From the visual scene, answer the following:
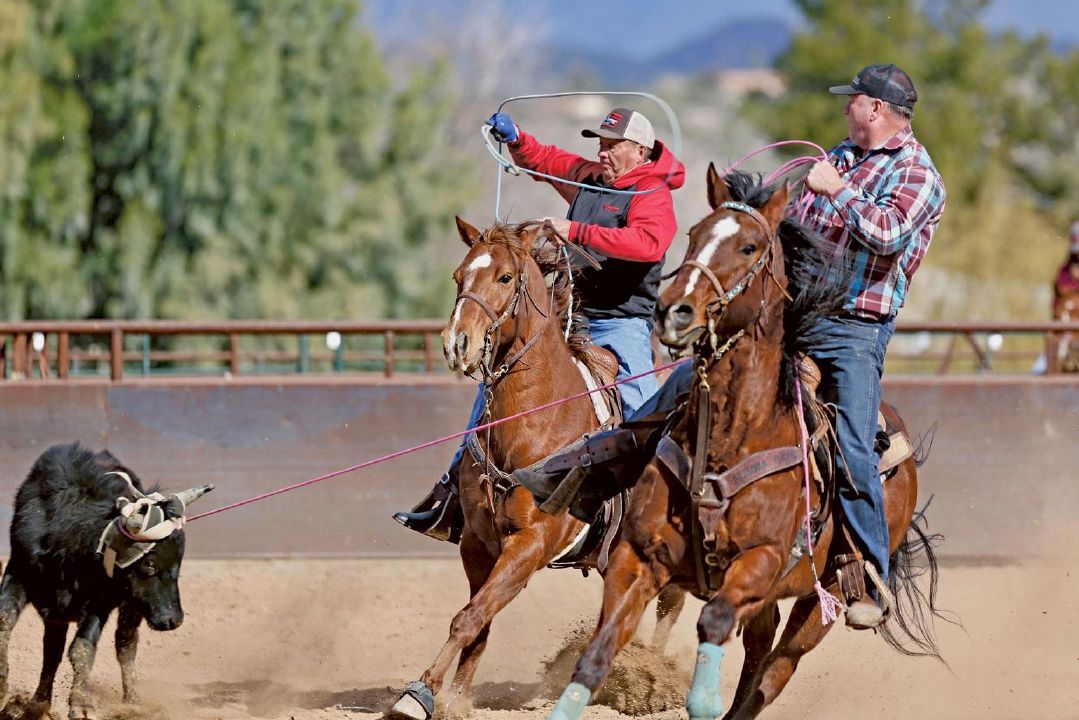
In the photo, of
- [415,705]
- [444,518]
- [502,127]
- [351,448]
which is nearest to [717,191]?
[502,127]

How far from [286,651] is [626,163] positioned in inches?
139

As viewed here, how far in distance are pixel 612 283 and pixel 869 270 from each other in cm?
178

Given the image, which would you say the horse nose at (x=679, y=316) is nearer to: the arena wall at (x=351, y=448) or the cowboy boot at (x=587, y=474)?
the cowboy boot at (x=587, y=474)

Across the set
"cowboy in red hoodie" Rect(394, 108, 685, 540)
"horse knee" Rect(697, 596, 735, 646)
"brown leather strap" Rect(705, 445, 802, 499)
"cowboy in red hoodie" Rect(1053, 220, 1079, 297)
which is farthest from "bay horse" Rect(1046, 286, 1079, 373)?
"horse knee" Rect(697, 596, 735, 646)

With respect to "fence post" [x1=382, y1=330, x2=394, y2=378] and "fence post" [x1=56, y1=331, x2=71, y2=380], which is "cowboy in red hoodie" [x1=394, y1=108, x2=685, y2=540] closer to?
"fence post" [x1=382, y1=330, x2=394, y2=378]

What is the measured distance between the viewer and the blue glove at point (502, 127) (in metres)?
7.64

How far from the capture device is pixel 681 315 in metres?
5.11

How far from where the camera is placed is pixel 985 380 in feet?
36.3

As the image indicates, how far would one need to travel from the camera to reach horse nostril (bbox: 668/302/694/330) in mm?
5086

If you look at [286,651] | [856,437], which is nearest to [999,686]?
[856,437]

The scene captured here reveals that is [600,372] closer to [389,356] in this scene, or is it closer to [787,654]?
[787,654]

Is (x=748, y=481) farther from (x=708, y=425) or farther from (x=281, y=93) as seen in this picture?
(x=281, y=93)

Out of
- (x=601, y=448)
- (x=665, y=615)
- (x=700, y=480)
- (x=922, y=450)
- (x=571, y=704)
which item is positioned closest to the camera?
(x=571, y=704)

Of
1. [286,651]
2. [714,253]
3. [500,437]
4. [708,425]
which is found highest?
[714,253]
